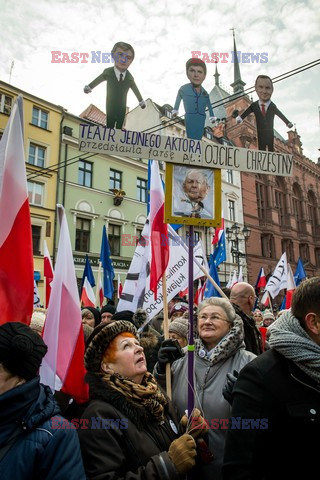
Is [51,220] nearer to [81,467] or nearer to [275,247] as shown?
[81,467]

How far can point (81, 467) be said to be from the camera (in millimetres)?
1505

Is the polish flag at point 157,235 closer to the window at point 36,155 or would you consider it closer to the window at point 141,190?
the window at point 36,155

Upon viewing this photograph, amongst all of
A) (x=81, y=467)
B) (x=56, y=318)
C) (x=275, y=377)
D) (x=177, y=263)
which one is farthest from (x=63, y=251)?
(x=177, y=263)

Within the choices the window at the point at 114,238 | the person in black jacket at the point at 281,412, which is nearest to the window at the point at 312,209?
the window at the point at 114,238

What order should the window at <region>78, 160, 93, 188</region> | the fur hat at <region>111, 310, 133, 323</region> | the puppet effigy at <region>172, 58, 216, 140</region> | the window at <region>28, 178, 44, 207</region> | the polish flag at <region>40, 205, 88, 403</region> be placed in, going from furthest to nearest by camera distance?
the window at <region>78, 160, 93, 188</region>
the window at <region>28, 178, 44, 207</region>
the fur hat at <region>111, 310, 133, 323</region>
the puppet effigy at <region>172, 58, 216, 140</region>
the polish flag at <region>40, 205, 88, 403</region>

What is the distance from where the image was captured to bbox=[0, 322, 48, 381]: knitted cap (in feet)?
5.12

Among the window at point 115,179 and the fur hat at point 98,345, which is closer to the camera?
the fur hat at point 98,345

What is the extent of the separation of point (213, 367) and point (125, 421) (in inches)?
37.5

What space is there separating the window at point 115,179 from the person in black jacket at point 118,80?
2053 centimetres

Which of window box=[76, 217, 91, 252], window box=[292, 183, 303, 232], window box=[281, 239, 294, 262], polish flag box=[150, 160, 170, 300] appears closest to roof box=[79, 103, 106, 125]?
window box=[76, 217, 91, 252]

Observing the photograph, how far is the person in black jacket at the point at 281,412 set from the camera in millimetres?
1419

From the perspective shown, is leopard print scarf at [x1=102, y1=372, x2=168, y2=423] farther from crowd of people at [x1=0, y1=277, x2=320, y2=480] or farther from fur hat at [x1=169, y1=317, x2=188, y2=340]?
fur hat at [x1=169, y1=317, x2=188, y2=340]

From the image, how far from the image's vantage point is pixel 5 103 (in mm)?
18719

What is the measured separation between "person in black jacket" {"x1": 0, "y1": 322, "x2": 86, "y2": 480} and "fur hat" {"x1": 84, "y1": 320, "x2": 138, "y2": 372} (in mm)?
587
